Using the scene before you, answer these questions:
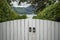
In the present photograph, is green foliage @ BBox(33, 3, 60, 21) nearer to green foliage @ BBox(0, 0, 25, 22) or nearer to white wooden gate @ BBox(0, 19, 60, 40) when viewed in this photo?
white wooden gate @ BBox(0, 19, 60, 40)

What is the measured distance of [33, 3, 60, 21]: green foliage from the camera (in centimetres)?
445

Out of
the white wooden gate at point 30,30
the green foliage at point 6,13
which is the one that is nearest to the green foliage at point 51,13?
the white wooden gate at point 30,30

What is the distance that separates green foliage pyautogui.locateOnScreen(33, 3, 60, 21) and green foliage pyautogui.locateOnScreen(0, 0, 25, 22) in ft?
1.65

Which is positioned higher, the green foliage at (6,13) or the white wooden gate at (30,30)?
the green foliage at (6,13)

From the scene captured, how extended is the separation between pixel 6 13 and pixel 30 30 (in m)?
0.78

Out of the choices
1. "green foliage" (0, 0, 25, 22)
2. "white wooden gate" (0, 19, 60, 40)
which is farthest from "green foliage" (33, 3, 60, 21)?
"green foliage" (0, 0, 25, 22)

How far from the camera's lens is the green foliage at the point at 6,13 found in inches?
179

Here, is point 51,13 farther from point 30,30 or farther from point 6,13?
point 6,13

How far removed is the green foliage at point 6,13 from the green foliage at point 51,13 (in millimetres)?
502

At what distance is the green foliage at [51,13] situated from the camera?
4449 mm

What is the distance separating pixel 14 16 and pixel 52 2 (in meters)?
1.06

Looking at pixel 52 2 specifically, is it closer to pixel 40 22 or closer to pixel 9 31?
pixel 40 22

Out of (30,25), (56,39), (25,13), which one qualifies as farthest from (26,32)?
(56,39)

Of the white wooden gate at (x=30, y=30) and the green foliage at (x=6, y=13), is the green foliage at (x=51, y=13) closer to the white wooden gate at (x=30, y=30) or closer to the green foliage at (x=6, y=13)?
the white wooden gate at (x=30, y=30)
